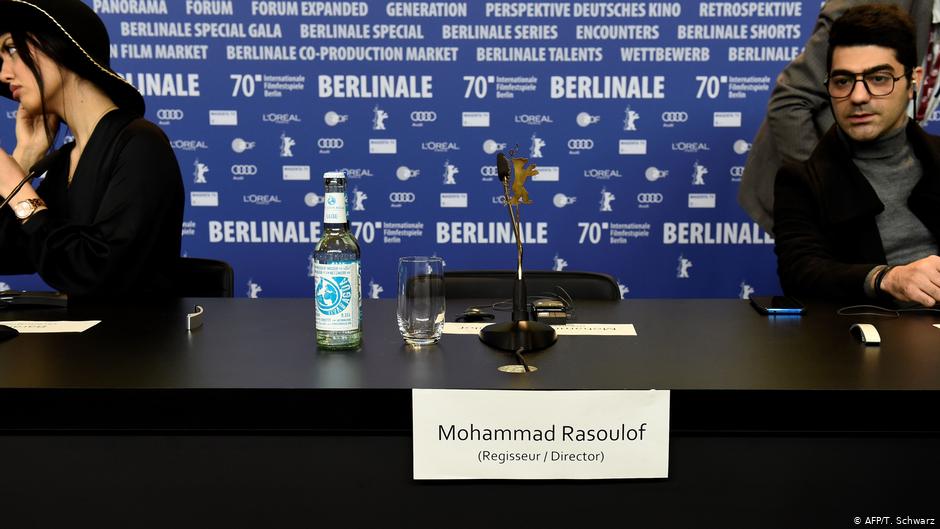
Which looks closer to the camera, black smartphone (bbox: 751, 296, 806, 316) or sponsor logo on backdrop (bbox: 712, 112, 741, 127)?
black smartphone (bbox: 751, 296, 806, 316)

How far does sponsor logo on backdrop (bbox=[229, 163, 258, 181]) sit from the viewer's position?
10.2 ft

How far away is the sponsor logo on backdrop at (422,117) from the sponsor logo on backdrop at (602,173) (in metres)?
0.67

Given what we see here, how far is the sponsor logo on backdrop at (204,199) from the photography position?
311 centimetres

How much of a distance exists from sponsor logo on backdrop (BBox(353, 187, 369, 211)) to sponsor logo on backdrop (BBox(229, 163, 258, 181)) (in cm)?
42

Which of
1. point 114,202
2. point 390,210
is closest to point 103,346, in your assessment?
point 114,202

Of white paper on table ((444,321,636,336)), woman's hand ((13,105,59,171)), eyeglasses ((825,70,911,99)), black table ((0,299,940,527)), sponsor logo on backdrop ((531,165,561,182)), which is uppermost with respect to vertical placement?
eyeglasses ((825,70,911,99))

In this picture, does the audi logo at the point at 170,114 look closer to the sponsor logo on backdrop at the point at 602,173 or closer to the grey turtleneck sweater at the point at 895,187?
the sponsor logo on backdrop at the point at 602,173

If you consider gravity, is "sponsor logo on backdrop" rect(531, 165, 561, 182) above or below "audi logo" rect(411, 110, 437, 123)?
below

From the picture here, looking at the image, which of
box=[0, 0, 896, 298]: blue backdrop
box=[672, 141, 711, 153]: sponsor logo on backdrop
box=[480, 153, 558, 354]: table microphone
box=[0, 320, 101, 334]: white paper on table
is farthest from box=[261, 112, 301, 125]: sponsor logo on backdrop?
box=[480, 153, 558, 354]: table microphone

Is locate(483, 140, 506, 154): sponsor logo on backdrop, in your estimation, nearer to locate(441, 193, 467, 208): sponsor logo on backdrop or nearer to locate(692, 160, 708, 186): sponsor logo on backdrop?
locate(441, 193, 467, 208): sponsor logo on backdrop

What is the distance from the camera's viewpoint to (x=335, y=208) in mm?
995

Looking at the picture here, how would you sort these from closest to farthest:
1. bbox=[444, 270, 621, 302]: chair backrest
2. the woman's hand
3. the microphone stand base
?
1. the microphone stand base
2. bbox=[444, 270, 621, 302]: chair backrest
3. the woman's hand

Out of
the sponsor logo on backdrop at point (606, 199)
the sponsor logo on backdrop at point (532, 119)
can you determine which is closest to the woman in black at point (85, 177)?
the sponsor logo on backdrop at point (532, 119)

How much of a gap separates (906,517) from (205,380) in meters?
0.85
